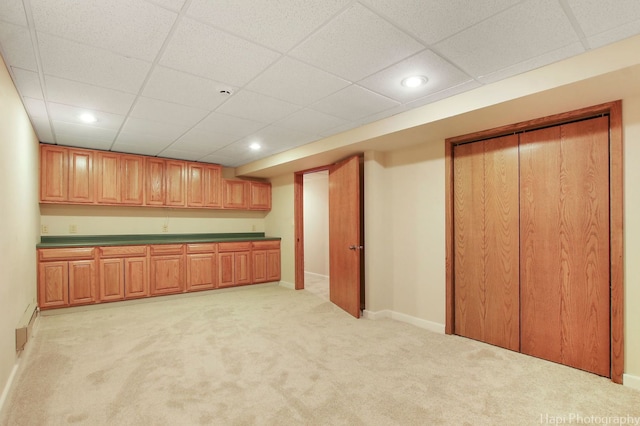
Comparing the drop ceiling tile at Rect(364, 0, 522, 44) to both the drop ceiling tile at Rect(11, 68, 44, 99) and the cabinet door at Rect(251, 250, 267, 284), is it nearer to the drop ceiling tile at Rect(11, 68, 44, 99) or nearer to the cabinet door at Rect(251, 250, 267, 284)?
the drop ceiling tile at Rect(11, 68, 44, 99)

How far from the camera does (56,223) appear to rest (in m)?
4.53

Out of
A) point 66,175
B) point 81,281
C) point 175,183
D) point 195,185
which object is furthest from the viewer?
point 195,185

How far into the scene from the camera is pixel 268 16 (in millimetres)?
1594

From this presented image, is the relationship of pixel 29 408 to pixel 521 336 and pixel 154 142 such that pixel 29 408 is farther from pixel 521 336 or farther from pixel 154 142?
pixel 521 336

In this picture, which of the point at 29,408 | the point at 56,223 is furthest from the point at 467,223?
the point at 56,223

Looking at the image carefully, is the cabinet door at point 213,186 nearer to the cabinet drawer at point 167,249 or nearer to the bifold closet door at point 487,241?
the cabinet drawer at point 167,249

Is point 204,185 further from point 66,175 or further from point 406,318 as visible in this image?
point 406,318

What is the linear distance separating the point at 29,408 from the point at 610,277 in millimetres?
4171

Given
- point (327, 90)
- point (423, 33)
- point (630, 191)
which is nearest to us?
point (423, 33)

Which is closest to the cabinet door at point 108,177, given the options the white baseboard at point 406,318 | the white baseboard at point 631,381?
the white baseboard at point 406,318

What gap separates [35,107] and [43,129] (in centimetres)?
87

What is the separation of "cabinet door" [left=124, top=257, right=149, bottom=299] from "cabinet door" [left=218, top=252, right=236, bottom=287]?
111 centimetres

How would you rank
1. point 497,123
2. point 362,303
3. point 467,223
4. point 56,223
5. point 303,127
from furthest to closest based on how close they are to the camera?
1. point 56,223
2. point 362,303
3. point 303,127
4. point 467,223
5. point 497,123

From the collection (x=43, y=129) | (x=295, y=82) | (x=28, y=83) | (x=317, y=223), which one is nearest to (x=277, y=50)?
(x=295, y=82)
